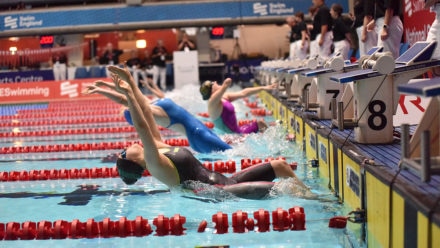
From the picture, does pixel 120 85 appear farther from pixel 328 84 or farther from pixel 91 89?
pixel 328 84

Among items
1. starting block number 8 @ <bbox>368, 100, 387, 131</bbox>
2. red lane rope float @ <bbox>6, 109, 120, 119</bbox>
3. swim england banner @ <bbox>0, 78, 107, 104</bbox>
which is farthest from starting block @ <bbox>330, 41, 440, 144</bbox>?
swim england banner @ <bbox>0, 78, 107, 104</bbox>

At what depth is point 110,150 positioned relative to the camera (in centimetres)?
891

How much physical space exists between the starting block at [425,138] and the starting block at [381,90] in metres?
1.12

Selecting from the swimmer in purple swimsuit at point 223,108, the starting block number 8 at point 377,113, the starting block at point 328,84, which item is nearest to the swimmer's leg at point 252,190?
the starting block number 8 at point 377,113

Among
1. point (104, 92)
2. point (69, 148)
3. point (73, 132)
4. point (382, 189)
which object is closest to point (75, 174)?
point (104, 92)

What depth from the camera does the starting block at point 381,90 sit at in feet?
14.5

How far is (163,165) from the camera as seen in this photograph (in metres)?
4.60

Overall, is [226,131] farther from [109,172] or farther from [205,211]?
[205,211]

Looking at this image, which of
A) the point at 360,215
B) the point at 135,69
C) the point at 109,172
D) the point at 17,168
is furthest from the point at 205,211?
the point at 135,69

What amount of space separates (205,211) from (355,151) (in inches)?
51.5

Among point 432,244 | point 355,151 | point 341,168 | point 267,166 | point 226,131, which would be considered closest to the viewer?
point 432,244

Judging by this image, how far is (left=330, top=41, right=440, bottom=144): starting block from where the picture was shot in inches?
175

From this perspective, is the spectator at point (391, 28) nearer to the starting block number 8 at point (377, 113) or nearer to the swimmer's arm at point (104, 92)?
the starting block number 8 at point (377, 113)

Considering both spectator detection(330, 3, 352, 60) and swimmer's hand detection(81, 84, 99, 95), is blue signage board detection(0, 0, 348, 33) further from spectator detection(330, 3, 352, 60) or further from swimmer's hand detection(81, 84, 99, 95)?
swimmer's hand detection(81, 84, 99, 95)
